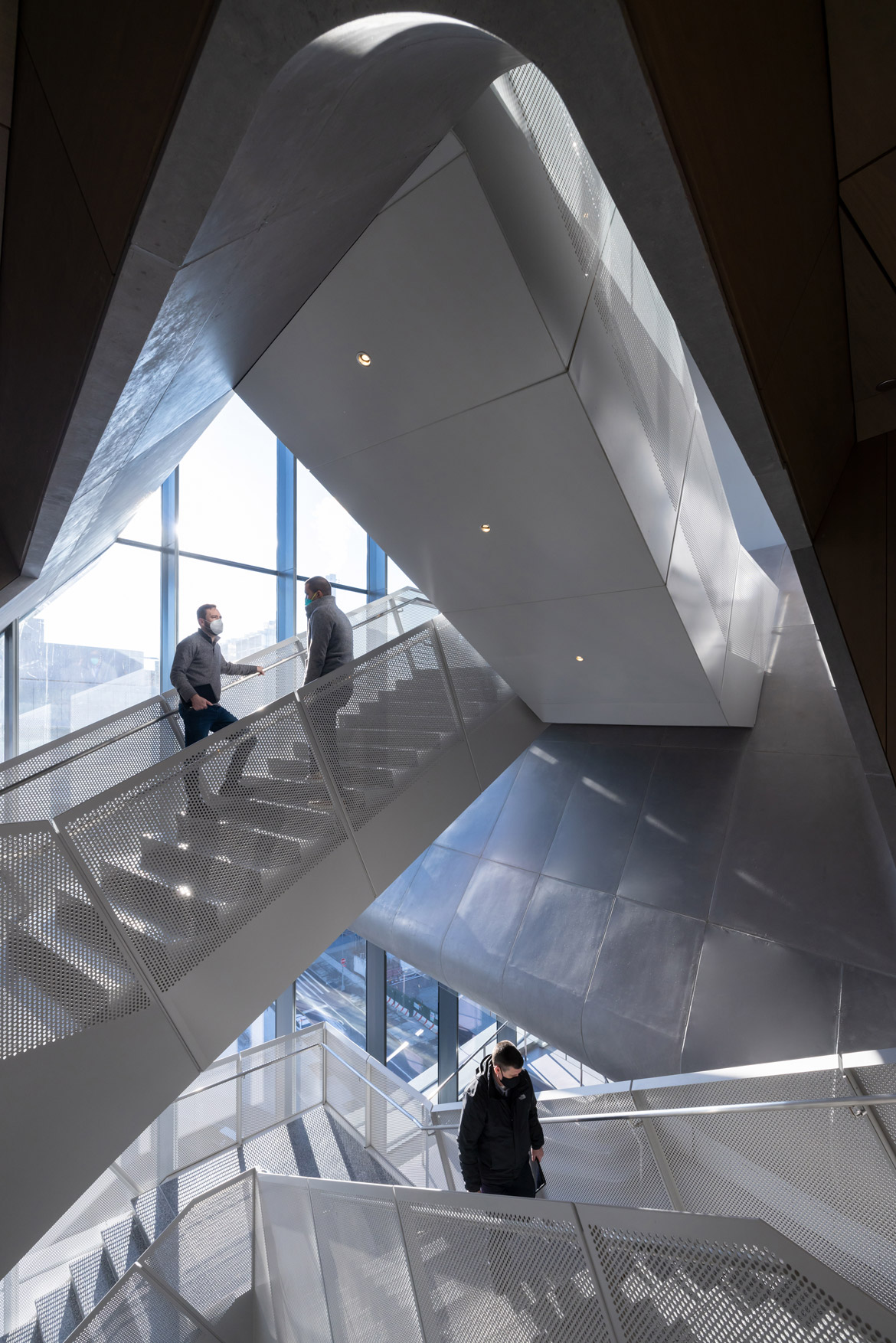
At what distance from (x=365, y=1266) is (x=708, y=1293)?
249 centimetres

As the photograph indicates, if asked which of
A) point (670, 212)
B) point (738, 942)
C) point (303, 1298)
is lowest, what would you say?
point (303, 1298)

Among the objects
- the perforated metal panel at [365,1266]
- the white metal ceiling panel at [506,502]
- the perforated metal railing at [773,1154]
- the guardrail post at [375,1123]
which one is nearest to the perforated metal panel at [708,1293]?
the perforated metal panel at [365,1266]

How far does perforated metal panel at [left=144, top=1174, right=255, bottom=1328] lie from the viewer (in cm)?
565

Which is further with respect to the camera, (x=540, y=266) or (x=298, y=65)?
(x=540, y=266)

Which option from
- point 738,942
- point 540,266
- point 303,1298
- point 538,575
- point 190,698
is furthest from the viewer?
point 738,942

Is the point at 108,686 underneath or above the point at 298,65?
underneath

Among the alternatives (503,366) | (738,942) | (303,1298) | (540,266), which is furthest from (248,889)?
(738,942)

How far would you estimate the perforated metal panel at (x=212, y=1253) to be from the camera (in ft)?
18.5

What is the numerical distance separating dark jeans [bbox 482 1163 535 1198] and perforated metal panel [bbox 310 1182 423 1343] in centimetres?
101

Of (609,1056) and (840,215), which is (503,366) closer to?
(840,215)

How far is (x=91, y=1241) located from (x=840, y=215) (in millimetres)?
12469

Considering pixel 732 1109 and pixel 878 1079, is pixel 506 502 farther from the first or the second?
pixel 878 1079

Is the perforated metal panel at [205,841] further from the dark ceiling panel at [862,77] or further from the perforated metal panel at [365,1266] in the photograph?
the dark ceiling panel at [862,77]

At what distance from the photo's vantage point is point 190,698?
6.79 meters
